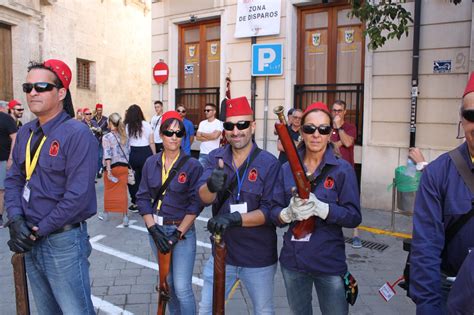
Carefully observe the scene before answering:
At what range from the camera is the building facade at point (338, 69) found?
719 centimetres

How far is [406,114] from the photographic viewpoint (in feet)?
24.8

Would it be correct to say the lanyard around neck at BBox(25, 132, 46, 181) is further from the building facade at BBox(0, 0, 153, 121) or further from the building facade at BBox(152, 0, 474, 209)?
the building facade at BBox(0, 0, 153, 121)

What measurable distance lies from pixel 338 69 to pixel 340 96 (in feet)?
1.89

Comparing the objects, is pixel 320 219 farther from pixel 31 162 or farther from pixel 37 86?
pixel 37 86

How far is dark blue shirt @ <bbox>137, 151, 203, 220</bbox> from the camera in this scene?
332cm

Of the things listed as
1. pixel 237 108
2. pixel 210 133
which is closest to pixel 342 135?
pixel 210 133

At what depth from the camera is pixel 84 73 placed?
61.9ft

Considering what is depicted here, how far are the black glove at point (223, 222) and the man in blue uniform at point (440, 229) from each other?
3.49 feet

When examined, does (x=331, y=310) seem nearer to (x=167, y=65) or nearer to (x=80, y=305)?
(x=80, y=305)

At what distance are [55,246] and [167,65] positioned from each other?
9.28 meters

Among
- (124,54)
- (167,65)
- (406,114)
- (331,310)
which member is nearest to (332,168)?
(331,310)

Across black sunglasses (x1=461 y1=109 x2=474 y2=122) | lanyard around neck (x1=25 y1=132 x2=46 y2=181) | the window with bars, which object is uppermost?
the window with bars

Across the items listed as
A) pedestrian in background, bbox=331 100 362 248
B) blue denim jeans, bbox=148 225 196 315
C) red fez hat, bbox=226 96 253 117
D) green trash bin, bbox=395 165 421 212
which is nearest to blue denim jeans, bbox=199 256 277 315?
blue denim jeans, bbox=148 225 196 315

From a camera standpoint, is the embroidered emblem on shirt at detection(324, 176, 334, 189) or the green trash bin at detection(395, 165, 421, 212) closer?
the embroidered emblem on shirt at detection(324, 176, 334, 189)
